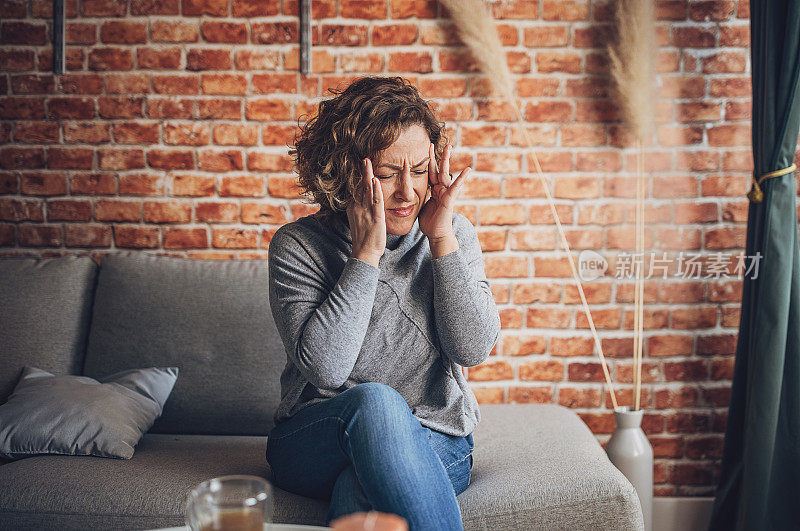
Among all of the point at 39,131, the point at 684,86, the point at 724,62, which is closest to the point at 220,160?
the point at 39,131

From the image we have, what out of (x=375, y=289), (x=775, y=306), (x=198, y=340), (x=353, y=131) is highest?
(x=353, y=131)

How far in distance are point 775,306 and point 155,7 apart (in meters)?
2.25

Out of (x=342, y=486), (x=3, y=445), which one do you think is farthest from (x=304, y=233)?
(x=3, y=445)

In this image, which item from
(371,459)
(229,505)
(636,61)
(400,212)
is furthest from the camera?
(636,61)

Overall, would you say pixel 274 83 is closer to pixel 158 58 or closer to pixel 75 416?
pixel 158 58

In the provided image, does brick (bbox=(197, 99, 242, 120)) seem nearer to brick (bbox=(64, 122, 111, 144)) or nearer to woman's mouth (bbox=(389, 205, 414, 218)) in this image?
brick (bbox=(64, 122, 111, 144))

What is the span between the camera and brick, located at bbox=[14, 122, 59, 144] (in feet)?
7.45

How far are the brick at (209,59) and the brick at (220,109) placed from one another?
0.38ft

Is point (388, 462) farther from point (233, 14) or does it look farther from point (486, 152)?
point (233, 14)

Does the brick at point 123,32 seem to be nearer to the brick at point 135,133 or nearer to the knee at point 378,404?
the brick at point 135,133

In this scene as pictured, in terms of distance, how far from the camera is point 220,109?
7.38 feet

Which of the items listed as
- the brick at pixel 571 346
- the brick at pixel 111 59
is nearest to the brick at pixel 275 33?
the brick at pixel 111 59

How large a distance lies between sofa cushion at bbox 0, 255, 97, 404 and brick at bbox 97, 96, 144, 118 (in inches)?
21.6

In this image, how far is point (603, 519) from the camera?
1.39 metres
